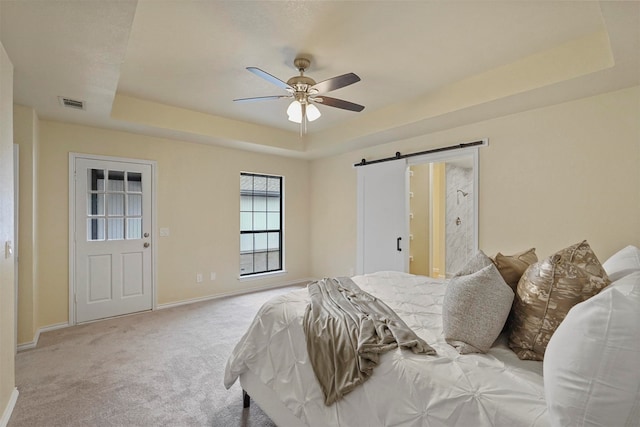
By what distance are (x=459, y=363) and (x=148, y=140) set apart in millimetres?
4522

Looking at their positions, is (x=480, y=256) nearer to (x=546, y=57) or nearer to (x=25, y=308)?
(x=546, y=57)

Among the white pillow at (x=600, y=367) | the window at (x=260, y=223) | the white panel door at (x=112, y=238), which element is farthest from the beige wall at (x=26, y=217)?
the white pillow at (x=600, y=367)

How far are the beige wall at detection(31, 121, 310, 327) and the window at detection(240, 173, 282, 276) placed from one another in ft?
0.69

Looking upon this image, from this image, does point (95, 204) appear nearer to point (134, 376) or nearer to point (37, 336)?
point (37, 336)

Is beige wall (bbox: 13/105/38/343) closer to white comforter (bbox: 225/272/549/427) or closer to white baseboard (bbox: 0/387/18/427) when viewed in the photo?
white baseboard (bbox: 0/387/18/427)

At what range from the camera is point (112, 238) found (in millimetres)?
4039

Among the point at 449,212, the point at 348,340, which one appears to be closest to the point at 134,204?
the point at 348,340

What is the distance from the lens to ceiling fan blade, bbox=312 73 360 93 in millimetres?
2410

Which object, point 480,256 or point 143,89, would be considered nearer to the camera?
point 480,256

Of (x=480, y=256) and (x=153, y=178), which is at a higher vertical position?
(x=153, y=178)

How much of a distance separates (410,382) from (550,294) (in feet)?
2.31

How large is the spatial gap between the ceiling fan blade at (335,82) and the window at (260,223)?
3105mm

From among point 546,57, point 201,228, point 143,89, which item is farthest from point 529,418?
point 201,228

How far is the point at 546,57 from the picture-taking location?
8.56ft
